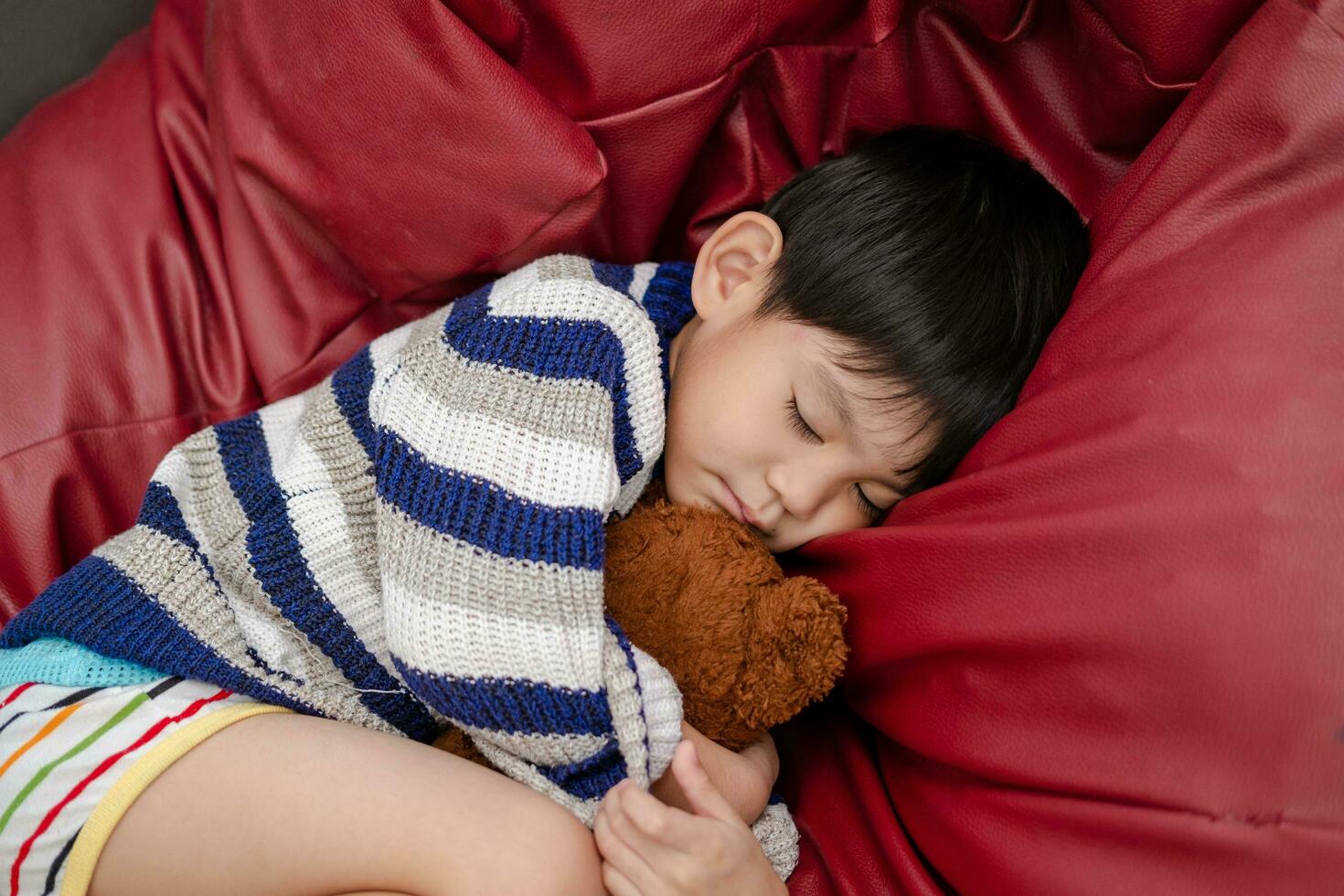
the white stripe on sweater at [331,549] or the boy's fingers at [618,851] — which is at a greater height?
the white stripe on sweater at [331,549]

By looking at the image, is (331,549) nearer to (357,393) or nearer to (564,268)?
(357,393)

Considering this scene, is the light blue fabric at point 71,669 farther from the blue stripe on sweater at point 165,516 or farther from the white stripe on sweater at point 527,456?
the white stripe on sweater at point 527,456

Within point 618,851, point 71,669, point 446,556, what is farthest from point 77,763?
point 618,851

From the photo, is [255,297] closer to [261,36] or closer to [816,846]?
[261,36]

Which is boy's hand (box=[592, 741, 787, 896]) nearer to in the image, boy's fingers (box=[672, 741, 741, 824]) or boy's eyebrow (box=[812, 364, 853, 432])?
boy's fingers (box=[672, 741, 741, 824])

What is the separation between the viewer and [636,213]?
1.12m

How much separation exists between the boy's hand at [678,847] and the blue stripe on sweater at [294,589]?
246 millimetres

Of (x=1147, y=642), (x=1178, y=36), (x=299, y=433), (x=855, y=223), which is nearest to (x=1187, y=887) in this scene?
(x=1147, y=642)

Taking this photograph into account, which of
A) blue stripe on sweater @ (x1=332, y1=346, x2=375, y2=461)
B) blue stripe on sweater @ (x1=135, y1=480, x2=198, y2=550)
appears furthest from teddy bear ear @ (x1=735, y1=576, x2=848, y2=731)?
blue stripe on sweater @ (x1=135, y1=480, x2=198, y2=550)

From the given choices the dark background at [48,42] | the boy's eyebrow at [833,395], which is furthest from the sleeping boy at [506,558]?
the dark background at [48,42]

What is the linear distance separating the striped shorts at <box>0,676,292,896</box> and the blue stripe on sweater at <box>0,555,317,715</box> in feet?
0.07

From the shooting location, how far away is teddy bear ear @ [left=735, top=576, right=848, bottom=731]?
2.84 feet

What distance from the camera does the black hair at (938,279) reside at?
911mm

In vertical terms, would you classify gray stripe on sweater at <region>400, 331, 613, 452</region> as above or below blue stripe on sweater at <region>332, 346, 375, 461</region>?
above
